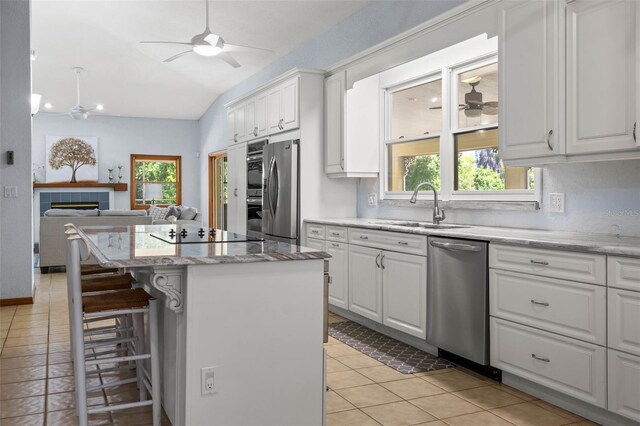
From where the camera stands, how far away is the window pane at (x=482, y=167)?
390cm

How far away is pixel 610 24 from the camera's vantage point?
8.51 feet

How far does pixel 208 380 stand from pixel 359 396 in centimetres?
104

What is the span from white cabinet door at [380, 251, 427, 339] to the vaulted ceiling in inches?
112

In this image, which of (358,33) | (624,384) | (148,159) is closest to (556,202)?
(624,384)

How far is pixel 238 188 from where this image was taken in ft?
A: 23.0

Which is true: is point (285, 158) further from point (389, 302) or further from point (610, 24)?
point (610, 24)

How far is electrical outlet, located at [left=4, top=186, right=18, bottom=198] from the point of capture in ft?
17.5

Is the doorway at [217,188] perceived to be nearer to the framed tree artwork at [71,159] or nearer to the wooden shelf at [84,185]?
the wooden shelf at [84,185]

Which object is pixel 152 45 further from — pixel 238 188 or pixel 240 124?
pixel 238 188

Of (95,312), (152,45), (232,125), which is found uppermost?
(152,45)

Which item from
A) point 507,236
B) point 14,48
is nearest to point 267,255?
point 507,236

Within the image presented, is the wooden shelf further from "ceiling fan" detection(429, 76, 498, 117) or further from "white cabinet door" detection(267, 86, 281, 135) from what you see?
"ceiling fan" detection(429, 76, 498, 117)

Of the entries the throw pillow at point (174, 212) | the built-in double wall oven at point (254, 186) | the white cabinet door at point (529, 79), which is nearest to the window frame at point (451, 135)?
the white cabinet door at point (529, 79)

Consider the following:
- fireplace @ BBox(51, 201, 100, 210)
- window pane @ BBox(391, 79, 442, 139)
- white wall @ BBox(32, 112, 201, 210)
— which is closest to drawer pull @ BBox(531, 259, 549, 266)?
window pane @ BBox(391, 79, 442, 139)
